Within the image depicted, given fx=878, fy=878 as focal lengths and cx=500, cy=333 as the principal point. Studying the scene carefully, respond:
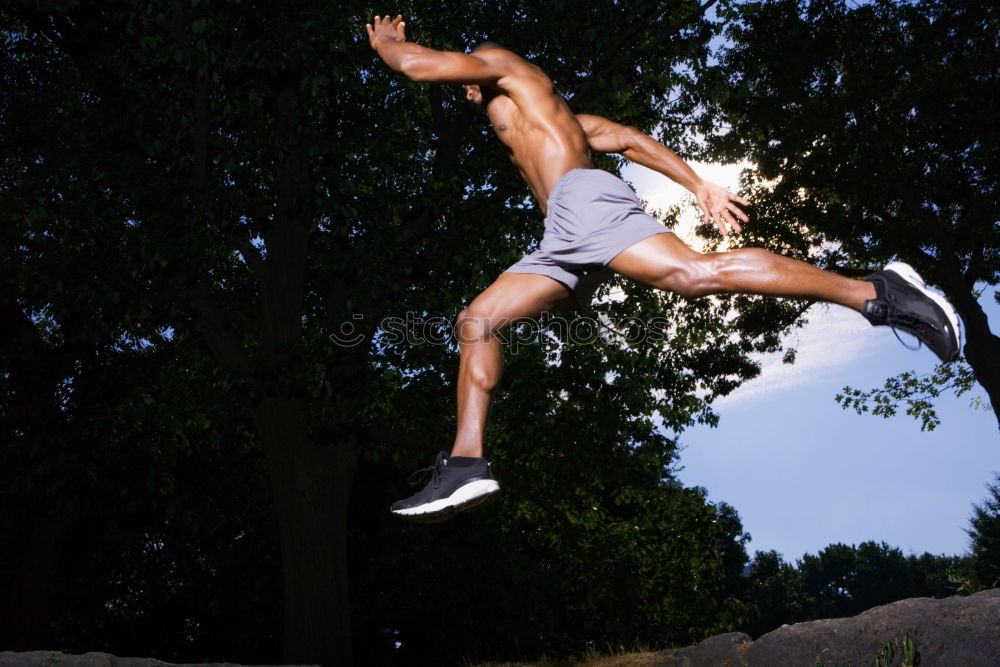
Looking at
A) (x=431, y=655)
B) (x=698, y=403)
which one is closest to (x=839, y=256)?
(x=698, y=403)

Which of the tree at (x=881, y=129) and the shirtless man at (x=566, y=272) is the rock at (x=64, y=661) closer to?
the shirtless man at (x=566, y=272)

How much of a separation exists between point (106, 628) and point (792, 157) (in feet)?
58.2

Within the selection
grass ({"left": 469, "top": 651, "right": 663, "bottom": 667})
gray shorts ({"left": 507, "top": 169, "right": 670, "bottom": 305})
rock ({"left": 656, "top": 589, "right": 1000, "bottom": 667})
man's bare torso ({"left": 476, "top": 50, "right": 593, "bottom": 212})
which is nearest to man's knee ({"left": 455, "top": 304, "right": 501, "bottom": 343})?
gray shorts ({"left": 507, "top": 169, "right": 670, "bottom": 305})

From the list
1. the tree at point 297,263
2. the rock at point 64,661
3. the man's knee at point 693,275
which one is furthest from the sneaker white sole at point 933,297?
the tree at point 297,263

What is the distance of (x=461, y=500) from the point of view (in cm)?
370

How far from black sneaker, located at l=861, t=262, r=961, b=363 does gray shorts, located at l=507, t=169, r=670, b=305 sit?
0.97 m

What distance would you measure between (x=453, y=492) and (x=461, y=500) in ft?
0.22

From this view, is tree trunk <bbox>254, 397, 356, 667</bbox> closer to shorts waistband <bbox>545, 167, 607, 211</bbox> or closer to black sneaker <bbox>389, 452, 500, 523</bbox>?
black sneaker <bbox>389, 452, 500, 523</bbox>

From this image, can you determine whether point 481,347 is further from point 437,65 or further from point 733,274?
point 437,65

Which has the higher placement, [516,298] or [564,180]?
[564,180]

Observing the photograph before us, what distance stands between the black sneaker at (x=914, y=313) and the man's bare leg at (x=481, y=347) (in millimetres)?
1495

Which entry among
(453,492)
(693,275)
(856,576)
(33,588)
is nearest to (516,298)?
(693,275)

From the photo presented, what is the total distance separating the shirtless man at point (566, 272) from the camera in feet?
12.2

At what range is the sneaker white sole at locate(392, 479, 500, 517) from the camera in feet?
12.1
